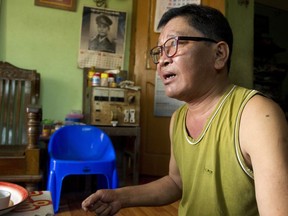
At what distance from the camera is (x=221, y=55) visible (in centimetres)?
73

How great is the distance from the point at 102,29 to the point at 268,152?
243 cm

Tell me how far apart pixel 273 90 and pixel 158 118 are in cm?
203

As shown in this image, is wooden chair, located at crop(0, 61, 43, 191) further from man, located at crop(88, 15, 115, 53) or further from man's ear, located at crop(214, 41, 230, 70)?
man's ear, located at crop(214, 41, 230, 70)

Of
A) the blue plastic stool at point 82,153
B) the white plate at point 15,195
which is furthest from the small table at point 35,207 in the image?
the blue plastic stool at point 82,153

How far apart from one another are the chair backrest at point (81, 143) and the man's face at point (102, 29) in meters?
1.09

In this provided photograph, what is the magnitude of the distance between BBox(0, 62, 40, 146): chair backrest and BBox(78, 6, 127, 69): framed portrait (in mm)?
531

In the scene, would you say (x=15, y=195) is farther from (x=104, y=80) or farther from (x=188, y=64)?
(x=104, y=80)

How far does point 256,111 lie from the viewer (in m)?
0.55

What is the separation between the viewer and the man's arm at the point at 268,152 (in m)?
0.47

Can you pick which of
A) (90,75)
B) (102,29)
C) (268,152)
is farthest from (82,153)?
(268,152)

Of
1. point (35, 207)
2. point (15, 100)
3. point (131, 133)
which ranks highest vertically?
point (15, 100)

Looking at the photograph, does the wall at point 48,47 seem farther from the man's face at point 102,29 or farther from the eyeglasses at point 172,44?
the eyeglasses at point 172,44

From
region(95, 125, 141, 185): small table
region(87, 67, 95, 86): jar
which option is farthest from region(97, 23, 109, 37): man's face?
region(95, 125, 141, 185): small table

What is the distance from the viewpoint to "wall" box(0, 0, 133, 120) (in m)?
2.40
